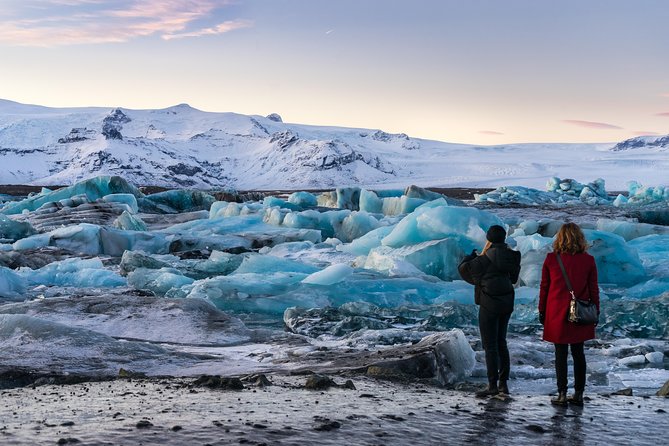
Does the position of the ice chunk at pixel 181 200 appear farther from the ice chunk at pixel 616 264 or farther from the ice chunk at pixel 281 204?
the ice chunk at pixel 616 264

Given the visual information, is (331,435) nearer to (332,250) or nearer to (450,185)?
(332,250)

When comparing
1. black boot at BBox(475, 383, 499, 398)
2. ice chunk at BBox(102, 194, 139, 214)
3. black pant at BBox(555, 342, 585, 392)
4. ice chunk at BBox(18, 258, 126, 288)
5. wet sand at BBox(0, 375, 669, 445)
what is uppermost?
ice chunk at BBox(102, 194, 139, 214)

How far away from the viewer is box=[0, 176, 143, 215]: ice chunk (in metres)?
35.3

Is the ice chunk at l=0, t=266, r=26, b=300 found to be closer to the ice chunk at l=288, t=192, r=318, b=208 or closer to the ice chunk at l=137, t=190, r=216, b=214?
the ice chunk at l=288, t=192, r=318, b=208

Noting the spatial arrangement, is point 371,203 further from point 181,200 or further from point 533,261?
point 533,261

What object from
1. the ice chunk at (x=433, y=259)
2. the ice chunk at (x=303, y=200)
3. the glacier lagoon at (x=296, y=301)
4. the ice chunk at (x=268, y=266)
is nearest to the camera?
the glacier lagoon at (x=296, y=301)

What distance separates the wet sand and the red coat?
53 centimetres

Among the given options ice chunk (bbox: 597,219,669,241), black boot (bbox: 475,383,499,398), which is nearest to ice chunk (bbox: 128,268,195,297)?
black boot (bbox: 475,383,499,398)

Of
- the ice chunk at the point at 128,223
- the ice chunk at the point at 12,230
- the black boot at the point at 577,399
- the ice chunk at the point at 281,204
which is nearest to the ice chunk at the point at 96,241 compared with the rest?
the ice chunk at the point at 128,223

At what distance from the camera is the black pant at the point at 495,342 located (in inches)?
235

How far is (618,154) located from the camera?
17850 centimetres

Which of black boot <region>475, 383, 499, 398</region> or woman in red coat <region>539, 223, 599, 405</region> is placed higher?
woman in red coat <region>539, 223, 599, 405</region>

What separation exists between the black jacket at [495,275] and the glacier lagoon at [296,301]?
63.3 inches

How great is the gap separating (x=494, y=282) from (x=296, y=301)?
284 inches
